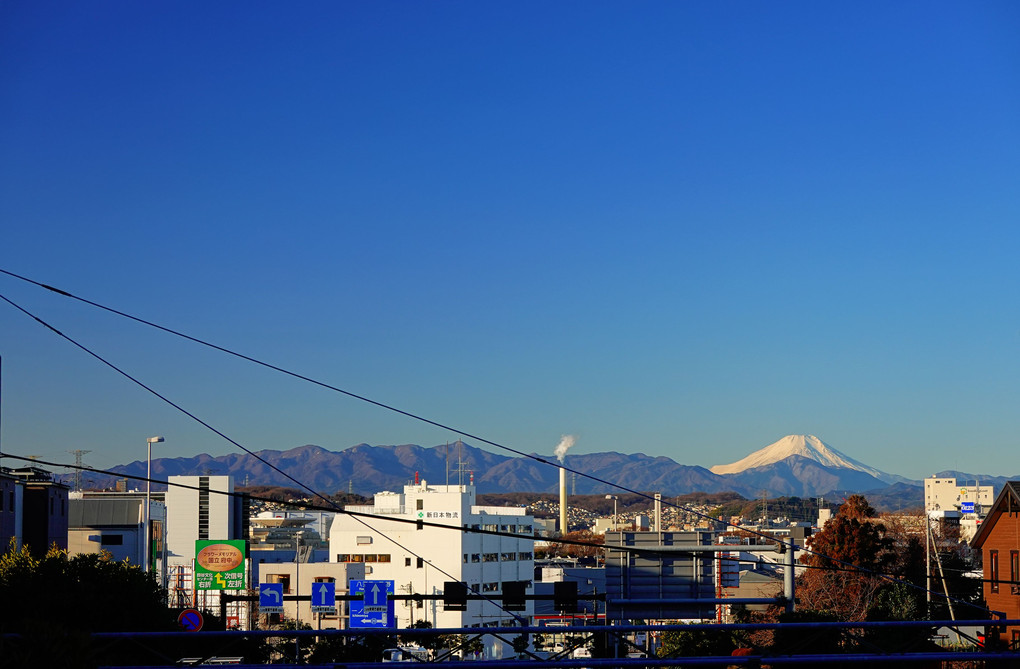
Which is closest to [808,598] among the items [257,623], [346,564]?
[257,623]

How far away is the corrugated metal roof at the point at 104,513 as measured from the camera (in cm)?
9756

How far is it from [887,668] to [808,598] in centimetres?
3937

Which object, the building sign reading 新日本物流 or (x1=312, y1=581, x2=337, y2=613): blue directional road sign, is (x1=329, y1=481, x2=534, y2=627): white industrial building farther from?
(x1=312, y1=581, x2=337, y2=613): blue directional road sign

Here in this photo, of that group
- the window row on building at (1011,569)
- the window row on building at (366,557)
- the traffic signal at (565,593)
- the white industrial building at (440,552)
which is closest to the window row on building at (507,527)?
the white industrial building at (440,552)

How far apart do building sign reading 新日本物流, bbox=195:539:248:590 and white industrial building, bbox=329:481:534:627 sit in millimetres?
21138

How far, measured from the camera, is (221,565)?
6962 cm

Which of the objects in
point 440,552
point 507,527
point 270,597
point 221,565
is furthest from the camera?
point 507,527

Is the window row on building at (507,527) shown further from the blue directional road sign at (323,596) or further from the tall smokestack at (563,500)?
the tall smokestack at (563,500)

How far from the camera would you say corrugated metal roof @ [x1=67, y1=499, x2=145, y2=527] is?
97562 millimetres

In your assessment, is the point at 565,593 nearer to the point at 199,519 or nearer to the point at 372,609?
the point at 372,609

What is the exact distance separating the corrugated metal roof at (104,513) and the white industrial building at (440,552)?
59.7ft

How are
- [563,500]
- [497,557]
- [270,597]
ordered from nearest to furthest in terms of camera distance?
[270,597] < [497,557] < [563,500]

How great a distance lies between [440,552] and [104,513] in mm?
30651

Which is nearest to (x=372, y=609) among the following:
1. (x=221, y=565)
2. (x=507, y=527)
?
(x=221, y=565)
